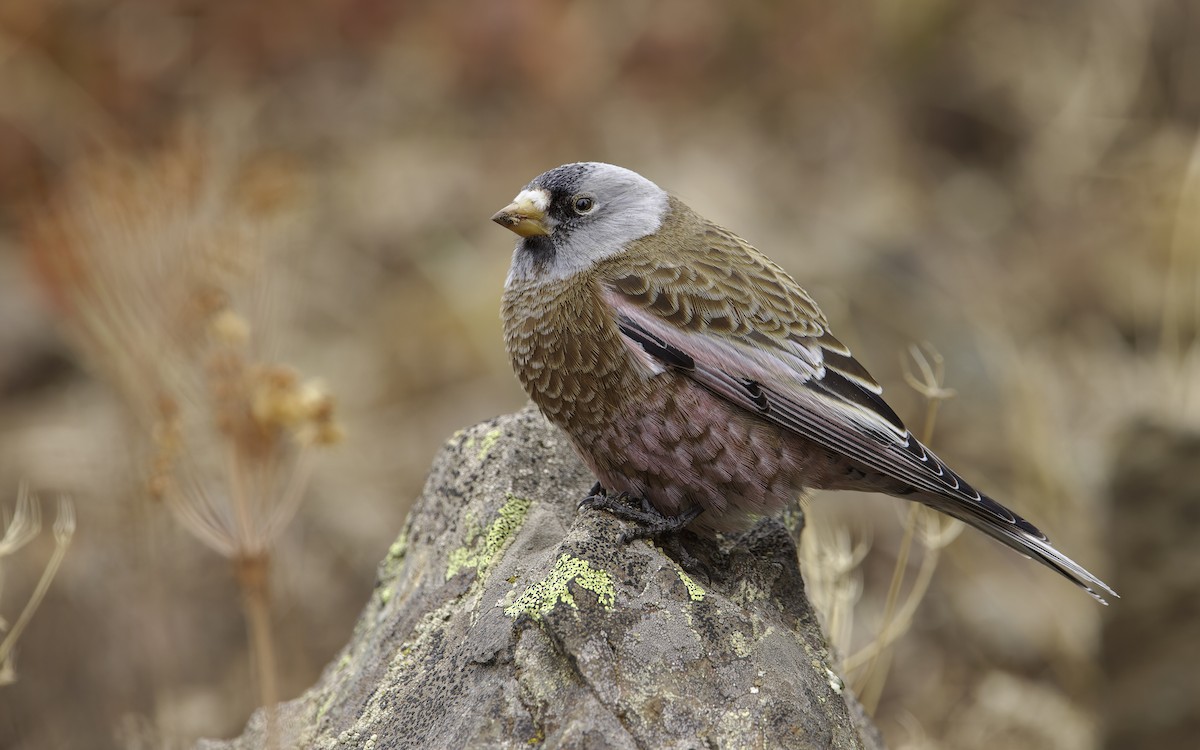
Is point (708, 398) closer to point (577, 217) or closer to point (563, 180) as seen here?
point (577, 217)

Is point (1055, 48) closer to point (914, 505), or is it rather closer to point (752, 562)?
point (914, 505)

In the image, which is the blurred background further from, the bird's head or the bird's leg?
the bird's head

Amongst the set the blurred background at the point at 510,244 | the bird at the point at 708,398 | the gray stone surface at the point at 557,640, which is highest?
the blurred background at the point at 510,244

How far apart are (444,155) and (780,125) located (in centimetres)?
281

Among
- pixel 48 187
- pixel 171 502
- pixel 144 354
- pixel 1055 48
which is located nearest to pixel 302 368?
pixel 48 187

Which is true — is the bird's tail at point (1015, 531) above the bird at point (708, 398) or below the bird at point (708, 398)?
below

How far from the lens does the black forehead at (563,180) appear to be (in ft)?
13.3

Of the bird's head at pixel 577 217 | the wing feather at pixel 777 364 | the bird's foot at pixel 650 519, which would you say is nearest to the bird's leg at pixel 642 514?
the bird's foot at pixel 650 519

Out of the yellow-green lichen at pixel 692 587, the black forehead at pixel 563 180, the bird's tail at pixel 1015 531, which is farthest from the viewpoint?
the black forehead at pixel 563 180

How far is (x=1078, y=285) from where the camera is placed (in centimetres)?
931

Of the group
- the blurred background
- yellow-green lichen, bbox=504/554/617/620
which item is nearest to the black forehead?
the blurred background

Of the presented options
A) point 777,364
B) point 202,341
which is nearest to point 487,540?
point 777,364

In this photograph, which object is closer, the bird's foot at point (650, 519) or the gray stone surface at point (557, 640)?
the gray stone surface at point (557, 640)

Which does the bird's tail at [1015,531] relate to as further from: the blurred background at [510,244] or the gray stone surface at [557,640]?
the blurred background at [510,244]
